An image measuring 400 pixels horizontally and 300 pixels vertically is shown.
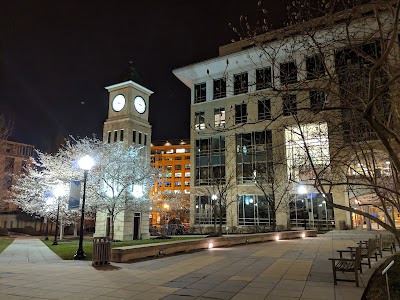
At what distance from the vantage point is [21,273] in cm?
1084

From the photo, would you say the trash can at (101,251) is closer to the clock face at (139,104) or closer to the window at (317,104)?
the window at (317,104)

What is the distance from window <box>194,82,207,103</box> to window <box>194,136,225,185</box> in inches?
277

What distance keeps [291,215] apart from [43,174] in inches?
1262

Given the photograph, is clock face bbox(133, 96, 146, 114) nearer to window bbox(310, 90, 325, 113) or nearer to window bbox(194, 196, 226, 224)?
window bbox(194, 196, 226, 224)

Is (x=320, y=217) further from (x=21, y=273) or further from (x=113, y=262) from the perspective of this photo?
(x=21, y=273)

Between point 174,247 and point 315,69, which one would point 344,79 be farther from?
point 174,247

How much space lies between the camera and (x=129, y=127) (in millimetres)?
39250

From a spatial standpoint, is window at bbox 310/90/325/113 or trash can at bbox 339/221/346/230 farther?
trash can at bbox 339/221/346/230

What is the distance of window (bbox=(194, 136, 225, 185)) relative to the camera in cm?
4997

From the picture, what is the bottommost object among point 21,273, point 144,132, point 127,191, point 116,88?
point 21,273

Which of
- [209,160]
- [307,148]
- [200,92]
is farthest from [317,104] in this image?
[200,92]

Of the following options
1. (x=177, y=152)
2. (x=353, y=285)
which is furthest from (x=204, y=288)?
(x=177, y=152)

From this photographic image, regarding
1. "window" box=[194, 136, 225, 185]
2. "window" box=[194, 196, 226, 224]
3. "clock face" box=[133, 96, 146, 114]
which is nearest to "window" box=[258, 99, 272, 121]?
"window" box=[194, 136, 225, 185]

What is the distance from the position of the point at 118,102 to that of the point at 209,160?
17.2 meters
